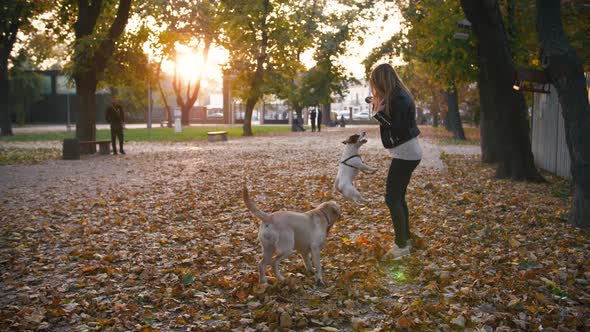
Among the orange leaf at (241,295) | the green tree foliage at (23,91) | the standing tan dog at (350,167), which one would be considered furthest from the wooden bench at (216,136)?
the green tree foliage at (23,91)

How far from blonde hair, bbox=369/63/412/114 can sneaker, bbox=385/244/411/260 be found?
5.29 feet

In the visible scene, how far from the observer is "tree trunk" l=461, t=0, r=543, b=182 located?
41.0ft

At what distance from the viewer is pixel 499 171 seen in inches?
537

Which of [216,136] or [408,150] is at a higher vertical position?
[408,150]

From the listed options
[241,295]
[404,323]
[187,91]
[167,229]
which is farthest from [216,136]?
[187,91]

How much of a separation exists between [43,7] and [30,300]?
2193cm

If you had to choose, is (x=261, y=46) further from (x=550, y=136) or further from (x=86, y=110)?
(x=550, y=136)

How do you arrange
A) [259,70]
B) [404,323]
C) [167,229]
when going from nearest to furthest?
[404,323] → [167,229] → [259,70]

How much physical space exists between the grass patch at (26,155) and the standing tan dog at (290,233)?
15.7 metres

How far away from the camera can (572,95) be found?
8273mm

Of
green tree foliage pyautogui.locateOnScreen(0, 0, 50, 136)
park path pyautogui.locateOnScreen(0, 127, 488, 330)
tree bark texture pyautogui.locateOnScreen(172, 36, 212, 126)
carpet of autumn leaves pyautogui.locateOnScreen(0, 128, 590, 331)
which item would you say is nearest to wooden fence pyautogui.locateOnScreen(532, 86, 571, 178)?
carpet of autumn leaves pyautogui.locateOnScreen(0, 128, 590, 331)

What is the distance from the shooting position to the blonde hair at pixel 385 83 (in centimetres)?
623

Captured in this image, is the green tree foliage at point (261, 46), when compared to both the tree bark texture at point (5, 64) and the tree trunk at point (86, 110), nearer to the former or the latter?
the tree bark texture at point (5, 64)

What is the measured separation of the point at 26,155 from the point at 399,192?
18.5m
